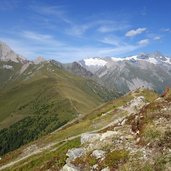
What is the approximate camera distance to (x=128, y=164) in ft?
84.5

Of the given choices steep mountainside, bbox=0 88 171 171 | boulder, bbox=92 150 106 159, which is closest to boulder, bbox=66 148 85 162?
steep mountainside, bbox=0 88 171 171

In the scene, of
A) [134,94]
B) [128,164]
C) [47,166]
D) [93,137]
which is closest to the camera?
[128,164]

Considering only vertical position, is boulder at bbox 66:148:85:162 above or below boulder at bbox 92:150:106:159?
below

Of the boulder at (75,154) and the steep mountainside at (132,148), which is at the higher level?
the steep mountainside at (132,148)

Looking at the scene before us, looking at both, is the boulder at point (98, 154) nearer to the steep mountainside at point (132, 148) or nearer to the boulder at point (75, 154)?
the steep mountainside at point (132, 148)

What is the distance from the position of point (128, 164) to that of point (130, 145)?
3.63 m

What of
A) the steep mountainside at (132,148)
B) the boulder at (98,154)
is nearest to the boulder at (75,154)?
the steep mountainside at (132,148)

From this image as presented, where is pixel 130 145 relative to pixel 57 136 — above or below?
above

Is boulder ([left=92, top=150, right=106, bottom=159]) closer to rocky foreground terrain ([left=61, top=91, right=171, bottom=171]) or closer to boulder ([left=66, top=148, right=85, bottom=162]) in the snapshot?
rocky foreground terrain ([left=61, top=91, right=171, bottom=171])

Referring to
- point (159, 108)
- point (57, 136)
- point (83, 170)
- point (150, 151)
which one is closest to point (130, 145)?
point (150, 151)

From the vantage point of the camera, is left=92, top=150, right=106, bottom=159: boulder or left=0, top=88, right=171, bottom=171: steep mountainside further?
left=92, top=150, right=106, bottom=159: boulder

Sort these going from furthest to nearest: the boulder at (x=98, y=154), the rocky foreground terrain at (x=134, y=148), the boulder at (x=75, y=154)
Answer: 1. the boulder at (x=75, y=154)
2. the boulder at (x=98, y=154)
3. the rocky foreground terrain at (x=134, y=148)

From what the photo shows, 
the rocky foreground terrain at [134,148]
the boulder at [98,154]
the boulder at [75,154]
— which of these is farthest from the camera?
the boulder at [75,154]

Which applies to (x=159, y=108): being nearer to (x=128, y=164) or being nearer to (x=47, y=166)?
(x=128, y=164)
